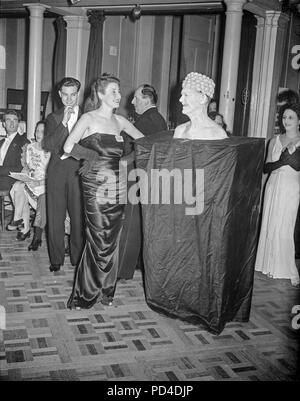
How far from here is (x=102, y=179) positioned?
3.64 meters

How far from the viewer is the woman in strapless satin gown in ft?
11.9

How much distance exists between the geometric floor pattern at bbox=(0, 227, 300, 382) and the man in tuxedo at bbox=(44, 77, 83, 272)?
1.28 feet

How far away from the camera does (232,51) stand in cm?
621

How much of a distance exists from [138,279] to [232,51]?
10.4 ft

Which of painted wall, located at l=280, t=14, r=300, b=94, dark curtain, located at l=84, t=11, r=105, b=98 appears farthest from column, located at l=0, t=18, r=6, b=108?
painted wall, located at l=280, t=14, r=300, b=94

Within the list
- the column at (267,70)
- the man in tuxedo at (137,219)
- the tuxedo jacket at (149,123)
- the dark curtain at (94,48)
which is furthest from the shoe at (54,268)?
the column at (267,70)

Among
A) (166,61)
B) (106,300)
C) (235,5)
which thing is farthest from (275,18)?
(106,300)

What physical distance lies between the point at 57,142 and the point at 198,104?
5.11 feet

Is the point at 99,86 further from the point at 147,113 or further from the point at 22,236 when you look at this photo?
the point at 22,236

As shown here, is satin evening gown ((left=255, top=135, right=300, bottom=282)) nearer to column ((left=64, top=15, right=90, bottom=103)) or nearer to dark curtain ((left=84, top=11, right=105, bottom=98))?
dark curtain ((left=84, top=11, right=105, bottom=98))

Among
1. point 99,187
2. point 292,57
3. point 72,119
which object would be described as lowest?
point 99,187
